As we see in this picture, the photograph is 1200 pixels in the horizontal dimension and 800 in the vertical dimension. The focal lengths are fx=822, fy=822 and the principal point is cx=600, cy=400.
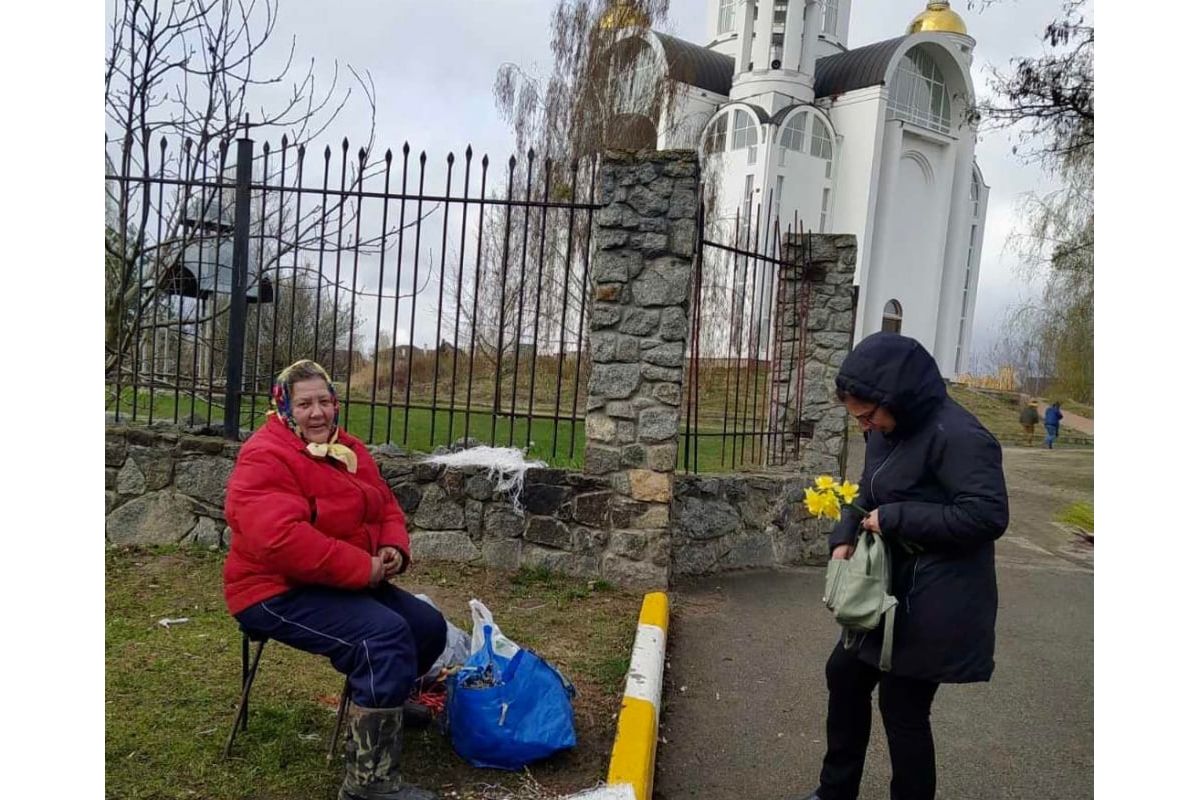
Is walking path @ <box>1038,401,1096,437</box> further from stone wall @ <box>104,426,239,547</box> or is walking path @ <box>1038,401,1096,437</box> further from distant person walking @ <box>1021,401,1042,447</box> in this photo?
stone wall @ <box>104,426,239,547</box>

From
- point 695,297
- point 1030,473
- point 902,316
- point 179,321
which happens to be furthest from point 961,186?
point 179,321

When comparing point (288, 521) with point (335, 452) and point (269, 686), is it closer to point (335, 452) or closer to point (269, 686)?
point (335, 452)

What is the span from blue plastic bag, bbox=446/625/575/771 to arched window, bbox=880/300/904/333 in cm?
3118

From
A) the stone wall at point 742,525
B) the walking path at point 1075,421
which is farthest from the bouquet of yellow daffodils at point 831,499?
the walking path at point 1075,421

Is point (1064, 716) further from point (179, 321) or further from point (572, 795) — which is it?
point (179, 321)

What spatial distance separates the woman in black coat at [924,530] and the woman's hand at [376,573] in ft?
5.43

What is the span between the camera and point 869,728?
2902 mm

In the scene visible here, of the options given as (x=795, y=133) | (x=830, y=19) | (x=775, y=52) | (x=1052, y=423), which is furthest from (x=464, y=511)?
(x=830, y=19)

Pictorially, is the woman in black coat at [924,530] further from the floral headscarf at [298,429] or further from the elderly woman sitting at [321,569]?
the floral headscarf at [298,429]

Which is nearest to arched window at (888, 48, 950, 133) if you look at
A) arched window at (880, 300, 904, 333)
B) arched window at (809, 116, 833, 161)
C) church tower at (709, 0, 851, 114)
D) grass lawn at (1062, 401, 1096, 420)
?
arched window at (809, 116, 833, 161)

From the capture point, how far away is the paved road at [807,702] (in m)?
3.43

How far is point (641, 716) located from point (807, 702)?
116 cm

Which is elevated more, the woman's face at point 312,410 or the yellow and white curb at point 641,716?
the woman's face at point 312,410

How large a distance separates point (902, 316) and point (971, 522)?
3207cm
